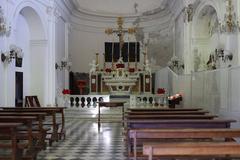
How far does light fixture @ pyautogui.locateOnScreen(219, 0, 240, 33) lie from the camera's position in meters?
10.6

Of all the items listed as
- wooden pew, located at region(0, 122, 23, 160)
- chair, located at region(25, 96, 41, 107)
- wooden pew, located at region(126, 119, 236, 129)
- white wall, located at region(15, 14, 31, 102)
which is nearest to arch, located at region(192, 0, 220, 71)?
chair, located at region(25, 96, 41, 107)

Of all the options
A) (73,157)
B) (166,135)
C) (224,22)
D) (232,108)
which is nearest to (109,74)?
(224,22)

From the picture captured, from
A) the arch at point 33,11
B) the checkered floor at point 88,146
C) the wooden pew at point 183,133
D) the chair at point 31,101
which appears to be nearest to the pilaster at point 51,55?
the arch at point 33,11

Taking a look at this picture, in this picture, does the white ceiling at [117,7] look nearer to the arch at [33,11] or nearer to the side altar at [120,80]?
the side altar at [120,80]

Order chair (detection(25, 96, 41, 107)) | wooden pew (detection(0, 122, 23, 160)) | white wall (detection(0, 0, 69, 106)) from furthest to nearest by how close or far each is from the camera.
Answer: white wall (detection(0, 0, 69, 106))
chair (detection(25, 96, 41, 107))
wooden pew (detection(0, 122, 23, 160))

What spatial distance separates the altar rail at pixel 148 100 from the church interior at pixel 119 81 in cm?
6

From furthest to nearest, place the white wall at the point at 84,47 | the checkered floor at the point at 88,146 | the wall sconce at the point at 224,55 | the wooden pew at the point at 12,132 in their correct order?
the white wall at the point at 84,47
the wall sconce at the point at 224,55
the checkered floor at the point at 88,146
the wooden pew at the point at 12,132

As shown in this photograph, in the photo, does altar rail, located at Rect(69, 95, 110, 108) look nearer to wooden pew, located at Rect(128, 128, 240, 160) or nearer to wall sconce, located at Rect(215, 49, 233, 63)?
wall sconce, located at Rect(215, 49, 233, 63)

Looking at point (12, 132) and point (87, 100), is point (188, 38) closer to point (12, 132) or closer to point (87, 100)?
point (87, 100)

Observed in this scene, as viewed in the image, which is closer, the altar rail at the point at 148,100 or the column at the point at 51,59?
the altar rail at the point at 148,100

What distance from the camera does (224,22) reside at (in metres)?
11.0

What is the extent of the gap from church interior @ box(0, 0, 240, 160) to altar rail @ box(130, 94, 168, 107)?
0.19 ft

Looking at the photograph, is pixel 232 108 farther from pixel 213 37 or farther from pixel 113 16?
pixel 113 16

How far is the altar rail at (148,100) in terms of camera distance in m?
15.1
